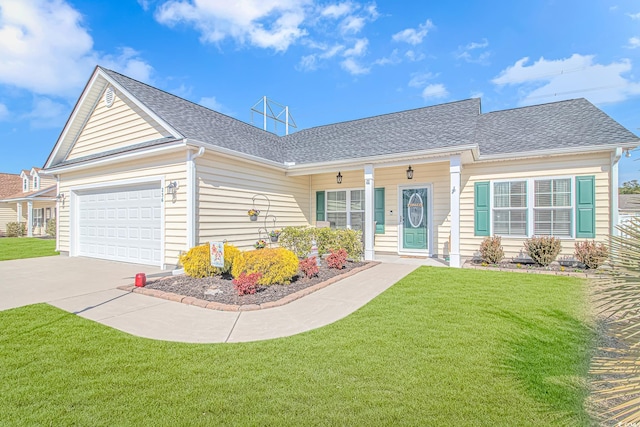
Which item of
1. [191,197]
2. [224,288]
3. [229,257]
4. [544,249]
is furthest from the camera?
[544,249]

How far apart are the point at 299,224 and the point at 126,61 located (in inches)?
439

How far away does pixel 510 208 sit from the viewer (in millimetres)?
8781

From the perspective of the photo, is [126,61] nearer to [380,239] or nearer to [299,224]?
[299,224]

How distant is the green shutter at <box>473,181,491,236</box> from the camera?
9.04m

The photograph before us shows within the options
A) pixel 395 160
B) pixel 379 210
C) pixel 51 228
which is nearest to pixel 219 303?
pixel 395 160

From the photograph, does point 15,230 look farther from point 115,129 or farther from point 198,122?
point 198,122

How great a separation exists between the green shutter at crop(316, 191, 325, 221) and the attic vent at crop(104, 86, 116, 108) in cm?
717

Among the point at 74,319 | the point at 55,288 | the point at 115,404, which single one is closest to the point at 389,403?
the point at 115,404

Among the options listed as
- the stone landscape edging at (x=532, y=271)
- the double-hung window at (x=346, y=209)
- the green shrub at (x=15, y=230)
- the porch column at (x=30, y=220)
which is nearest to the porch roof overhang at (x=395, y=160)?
the double-hung window at (x=346, y=209)

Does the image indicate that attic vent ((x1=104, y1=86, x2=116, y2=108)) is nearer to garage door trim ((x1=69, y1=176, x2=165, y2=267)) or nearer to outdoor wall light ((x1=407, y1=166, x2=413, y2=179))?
garage door trim ((x1=69, y1=176, x2=165, y2=267))

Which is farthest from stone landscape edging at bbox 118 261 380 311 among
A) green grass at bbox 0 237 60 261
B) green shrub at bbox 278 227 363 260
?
green grass at bbox 0 237 60 261

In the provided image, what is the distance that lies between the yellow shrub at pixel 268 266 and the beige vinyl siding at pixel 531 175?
5.85 meters

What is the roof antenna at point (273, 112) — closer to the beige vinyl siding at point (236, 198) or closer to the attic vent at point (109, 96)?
the beige vinyl siding at point (236, 198)

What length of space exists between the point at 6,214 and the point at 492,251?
3341 cm
